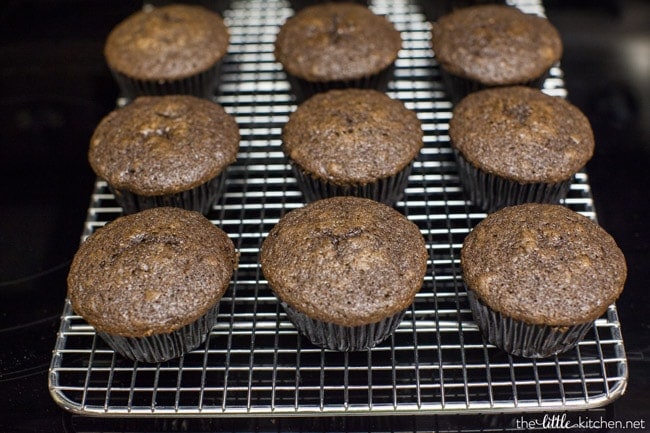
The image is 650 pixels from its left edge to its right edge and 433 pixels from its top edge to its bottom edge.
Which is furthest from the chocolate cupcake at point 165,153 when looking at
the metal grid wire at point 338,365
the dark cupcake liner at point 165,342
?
the dark cupcake liner at point 165,342

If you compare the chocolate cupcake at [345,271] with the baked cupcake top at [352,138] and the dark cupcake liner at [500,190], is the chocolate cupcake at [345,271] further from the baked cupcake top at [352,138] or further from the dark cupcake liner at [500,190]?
the dark cupcake liner at [500,190]

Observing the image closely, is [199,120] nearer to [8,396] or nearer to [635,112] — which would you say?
[8,396]

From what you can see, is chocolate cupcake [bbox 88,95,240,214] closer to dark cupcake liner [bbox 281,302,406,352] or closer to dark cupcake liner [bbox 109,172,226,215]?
dark cupcake liner [bbox 109,172,226,215]

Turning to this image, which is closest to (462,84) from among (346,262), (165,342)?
(346,262)

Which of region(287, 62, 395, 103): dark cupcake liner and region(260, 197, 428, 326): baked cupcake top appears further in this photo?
region(287, 62, 395, 103): dark cupcake liner

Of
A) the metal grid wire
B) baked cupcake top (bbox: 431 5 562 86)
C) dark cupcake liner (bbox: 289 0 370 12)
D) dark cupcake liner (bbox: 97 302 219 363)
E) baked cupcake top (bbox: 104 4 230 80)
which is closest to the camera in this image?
the metal grid wire

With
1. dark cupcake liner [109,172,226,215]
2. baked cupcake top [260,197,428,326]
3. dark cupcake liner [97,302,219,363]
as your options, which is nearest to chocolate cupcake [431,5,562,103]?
baked cupcake top [260,197,428,326]

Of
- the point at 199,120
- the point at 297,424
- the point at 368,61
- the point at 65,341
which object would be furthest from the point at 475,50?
the point at 65,341

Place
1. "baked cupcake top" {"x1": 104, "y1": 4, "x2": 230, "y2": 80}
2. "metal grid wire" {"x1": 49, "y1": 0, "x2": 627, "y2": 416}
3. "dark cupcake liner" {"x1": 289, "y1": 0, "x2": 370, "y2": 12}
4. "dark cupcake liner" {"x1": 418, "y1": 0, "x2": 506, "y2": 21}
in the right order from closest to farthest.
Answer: "metal grid wire" {"x1": 49, "y1": 0, "x2": 627, "y2": 416}
"baked cupcake top" {"x1": 104, "y1": 4, "x2": 230, "y2": 80}
"dark cupcake liner" {"x1": 418, "y1": 0, "x2": 506, "y2": 21}
"dark cupcake liner" {"x1": 289, "y1": 0, "x2": 370, "y2": 12}
